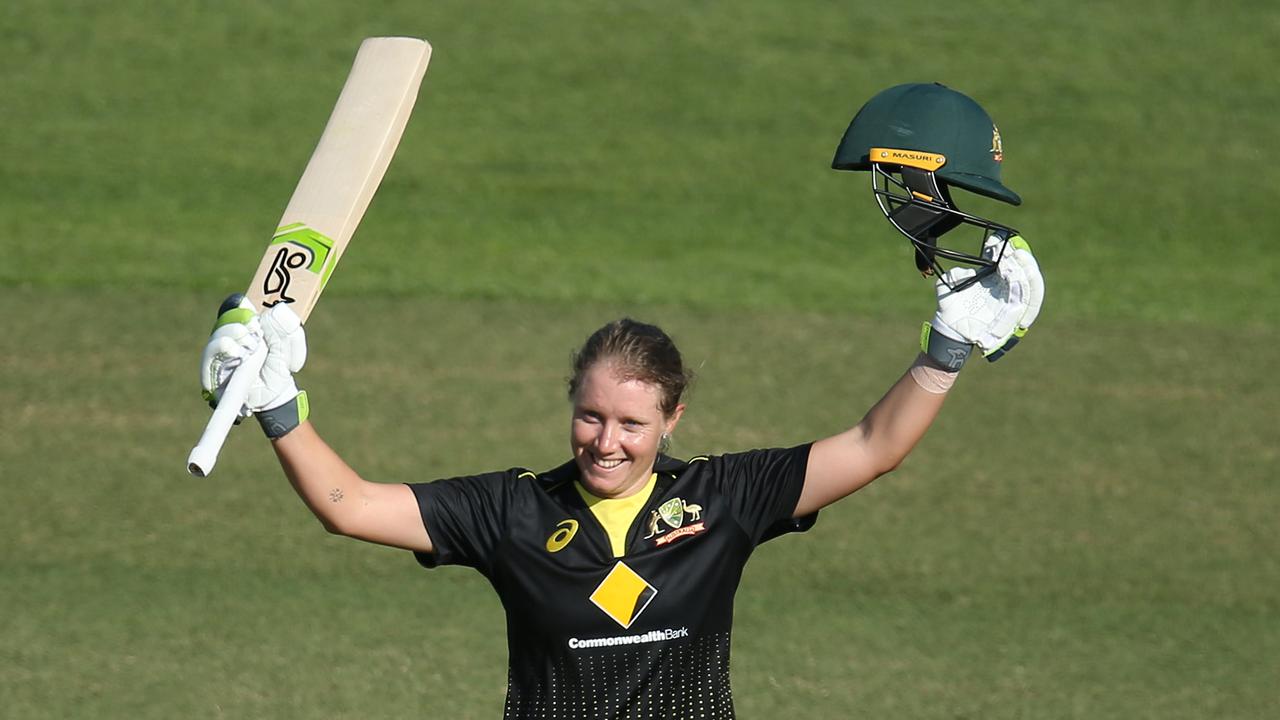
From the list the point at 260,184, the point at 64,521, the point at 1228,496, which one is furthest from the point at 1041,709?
the point at 260,184

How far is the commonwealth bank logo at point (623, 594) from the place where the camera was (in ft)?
12.2

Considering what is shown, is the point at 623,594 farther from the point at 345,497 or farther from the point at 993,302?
the point at 993,302

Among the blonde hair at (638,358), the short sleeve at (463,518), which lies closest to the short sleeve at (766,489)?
the blonde hair at (638,358)

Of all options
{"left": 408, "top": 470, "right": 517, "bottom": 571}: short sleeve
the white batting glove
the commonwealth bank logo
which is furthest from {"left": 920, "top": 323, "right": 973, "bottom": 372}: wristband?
{"left": 408, "top": 470, "right": 517, "bottom": 571}: short sleeve

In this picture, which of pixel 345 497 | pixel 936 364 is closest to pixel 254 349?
pixel 345 497

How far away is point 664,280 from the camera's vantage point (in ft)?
38.9

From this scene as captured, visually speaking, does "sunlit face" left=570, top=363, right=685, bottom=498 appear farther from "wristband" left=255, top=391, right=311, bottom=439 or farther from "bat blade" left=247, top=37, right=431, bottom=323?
"bat blade" left=247, top=37, right=431, bottom=323

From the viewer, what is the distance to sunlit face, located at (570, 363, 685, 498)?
3.67 m

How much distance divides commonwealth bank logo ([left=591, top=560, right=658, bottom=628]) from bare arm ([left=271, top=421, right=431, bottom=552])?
401 mm

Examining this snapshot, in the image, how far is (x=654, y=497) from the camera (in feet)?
12.6

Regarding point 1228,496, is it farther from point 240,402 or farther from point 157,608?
point 240,402

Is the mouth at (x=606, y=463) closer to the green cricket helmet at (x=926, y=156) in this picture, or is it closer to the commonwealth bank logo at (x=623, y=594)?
the commonwealth bank logo at (x=623, y=594)

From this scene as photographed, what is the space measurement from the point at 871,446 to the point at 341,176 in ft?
4.65

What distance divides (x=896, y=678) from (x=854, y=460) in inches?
106
